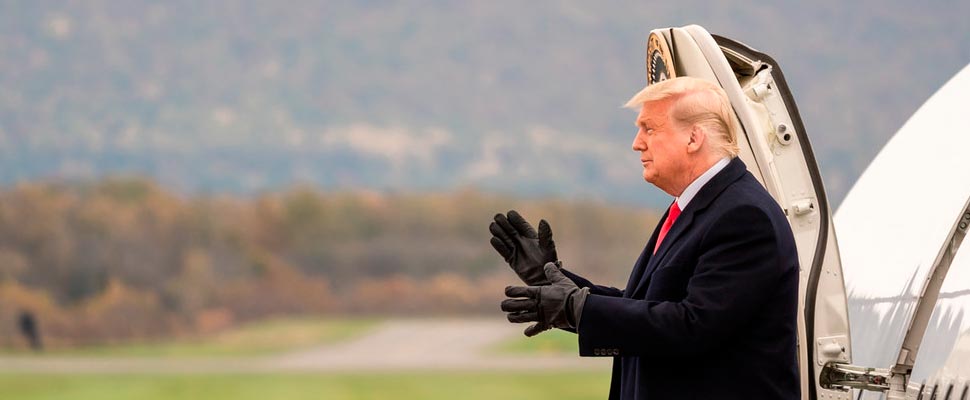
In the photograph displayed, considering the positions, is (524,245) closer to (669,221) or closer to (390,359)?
(669,221)

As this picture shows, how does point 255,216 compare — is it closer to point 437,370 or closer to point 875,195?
point 437,370

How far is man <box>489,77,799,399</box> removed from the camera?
1.59 metres

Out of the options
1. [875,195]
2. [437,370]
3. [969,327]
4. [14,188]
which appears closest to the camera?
[969,327]

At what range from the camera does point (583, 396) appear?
15.2 meters

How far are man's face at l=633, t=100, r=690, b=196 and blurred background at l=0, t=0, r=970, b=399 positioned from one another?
549 inches

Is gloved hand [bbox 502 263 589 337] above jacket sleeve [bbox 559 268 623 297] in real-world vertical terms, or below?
below

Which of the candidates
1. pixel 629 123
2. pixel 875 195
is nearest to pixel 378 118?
pixel 629 123

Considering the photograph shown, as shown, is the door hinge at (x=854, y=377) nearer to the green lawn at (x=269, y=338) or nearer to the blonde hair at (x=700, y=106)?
the blonde hair at (x=700, y=106)

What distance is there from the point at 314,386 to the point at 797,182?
49.5 feet

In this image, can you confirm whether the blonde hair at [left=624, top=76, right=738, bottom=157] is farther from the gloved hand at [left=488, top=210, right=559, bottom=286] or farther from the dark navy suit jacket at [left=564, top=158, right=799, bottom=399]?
the gloved hand at [left=488, top=210, right=559, bottom=286]

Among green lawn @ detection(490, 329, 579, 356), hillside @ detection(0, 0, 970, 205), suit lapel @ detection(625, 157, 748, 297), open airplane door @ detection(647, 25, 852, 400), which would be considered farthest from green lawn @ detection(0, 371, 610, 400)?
suit lapel @ detection(625, 157, 748, 297)

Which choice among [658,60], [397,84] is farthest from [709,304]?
[397,84]

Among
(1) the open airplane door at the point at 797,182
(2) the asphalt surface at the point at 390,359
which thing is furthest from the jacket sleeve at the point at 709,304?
(2) the asphalt surface at the point at 390,359

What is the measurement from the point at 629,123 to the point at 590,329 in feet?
57.7
